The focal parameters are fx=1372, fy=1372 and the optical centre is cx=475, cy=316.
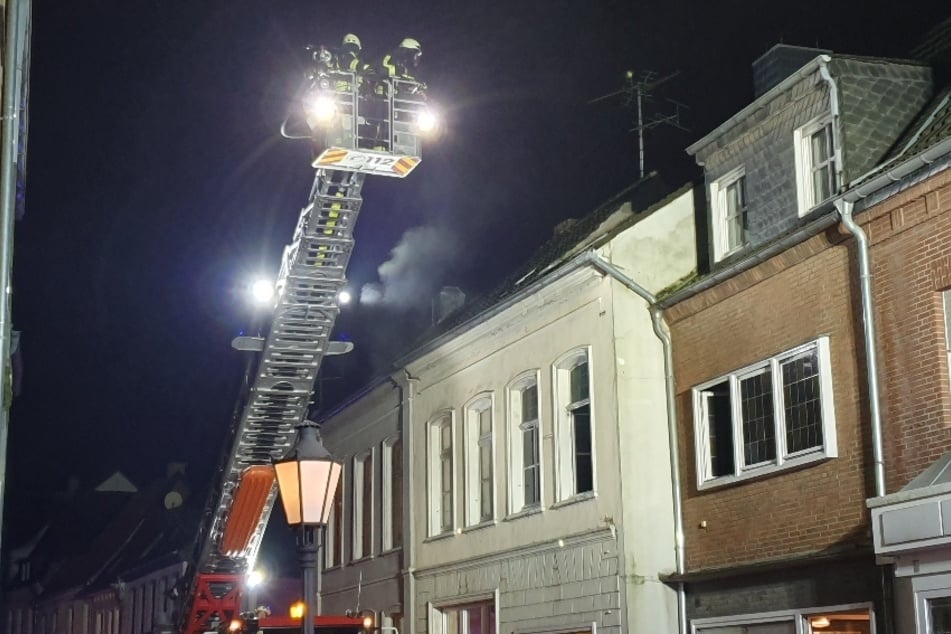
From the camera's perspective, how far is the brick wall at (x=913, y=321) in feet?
40.7

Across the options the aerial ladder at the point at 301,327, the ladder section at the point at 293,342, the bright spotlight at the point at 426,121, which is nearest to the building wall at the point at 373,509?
the aerial ladder at the point at 301,327

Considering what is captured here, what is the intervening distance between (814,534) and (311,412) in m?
17.6

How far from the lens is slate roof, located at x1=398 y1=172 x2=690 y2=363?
2003 centimetres

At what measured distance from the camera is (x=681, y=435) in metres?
16.8

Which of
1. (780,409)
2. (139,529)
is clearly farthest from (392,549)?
(139,529)

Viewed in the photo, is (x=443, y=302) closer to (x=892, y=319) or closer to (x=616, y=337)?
(x=616, y=337)

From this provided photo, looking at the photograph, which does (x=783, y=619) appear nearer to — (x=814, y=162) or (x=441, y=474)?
(x=814, y=162)

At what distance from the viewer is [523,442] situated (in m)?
20.0

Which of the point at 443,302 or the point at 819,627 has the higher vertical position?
the point at 443,302

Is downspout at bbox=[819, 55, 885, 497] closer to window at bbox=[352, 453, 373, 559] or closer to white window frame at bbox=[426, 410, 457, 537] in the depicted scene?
white window frame at bbox=[426, 410, 457, 537]

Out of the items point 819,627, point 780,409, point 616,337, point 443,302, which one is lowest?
point 819,627

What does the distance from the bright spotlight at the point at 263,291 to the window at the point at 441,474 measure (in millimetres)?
5739

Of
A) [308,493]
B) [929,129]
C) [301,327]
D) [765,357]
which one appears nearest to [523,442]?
[301,327]

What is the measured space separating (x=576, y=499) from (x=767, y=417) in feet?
11.8
